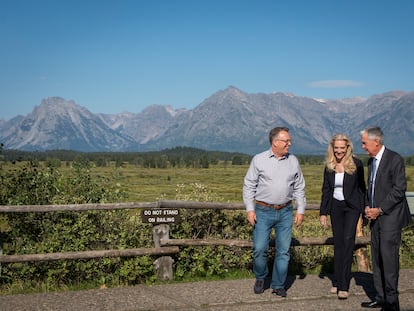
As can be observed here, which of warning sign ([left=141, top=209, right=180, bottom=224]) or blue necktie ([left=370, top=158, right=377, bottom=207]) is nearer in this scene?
blue necktie ([left=370, top=158, right=377, bottom=207])

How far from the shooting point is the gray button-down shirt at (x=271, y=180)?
22.9ft

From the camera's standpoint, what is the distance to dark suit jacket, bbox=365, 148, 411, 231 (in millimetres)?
6258

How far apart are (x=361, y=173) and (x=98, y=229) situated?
4192mm

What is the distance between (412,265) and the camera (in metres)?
9.45

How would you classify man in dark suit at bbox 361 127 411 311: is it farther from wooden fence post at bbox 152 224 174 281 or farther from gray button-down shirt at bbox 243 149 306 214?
wooden fence post at bbox 152 224 174 281

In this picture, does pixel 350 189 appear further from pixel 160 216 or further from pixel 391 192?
pixel 160 216

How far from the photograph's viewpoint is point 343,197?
6828mm

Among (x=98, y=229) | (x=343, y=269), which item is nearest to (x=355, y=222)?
(x=343, y=269)

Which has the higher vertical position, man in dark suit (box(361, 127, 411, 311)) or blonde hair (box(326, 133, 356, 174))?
blonde hair (box(326, 133, 356, 174))

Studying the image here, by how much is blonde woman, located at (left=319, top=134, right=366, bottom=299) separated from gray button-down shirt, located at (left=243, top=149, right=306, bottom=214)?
1.42ft

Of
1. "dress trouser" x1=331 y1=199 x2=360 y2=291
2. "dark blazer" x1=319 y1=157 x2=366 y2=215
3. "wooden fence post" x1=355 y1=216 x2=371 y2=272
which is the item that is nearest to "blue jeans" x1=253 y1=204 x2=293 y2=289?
"dark blazer" x1=319 y1=157 x2=366 y2=215

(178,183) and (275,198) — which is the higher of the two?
(275,198)

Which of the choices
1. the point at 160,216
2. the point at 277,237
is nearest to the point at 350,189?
the point at 277,237

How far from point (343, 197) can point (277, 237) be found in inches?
42.2
